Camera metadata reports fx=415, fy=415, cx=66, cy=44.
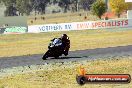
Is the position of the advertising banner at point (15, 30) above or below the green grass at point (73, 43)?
below

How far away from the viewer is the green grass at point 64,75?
13.9 meters

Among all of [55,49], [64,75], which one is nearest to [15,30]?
[55,49]

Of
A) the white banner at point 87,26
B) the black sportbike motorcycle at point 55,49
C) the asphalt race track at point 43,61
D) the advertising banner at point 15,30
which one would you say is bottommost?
the advertising banner at point 15,30

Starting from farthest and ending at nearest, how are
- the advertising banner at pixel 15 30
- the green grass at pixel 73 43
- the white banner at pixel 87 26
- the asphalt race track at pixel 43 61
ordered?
the advertising banner at pixel 15 30 < the white banner at pixel 87 26 < the green grass at pixel 73 43 < the asphalt race track at pixel 43 61

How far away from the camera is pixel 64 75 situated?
16.4m

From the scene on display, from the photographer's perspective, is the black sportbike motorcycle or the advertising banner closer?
the black sportbike motorcycle

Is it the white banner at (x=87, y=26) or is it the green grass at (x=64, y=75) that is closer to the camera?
the green grass at (x=64, y=75)

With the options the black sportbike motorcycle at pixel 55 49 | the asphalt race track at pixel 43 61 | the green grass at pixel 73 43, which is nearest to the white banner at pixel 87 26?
the green grass at pixel 73 43

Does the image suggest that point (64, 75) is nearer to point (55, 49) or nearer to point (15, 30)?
point (55, 49)

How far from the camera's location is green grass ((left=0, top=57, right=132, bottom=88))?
13.9 m

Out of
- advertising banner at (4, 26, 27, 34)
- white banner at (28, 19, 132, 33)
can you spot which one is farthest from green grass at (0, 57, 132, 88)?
advertising banner at (4, 26, 27, 34)

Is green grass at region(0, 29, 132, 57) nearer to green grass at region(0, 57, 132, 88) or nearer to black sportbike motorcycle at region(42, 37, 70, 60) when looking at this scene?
black sportbike motorcycle at region(42, 37, 70, 60)

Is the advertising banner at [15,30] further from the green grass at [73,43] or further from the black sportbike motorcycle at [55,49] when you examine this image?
the black sportbike motorcycle at [55,49]

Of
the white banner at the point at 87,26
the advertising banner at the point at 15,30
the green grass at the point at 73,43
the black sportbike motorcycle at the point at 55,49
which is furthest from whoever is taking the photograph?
the advertising banner at the point at 15,30
